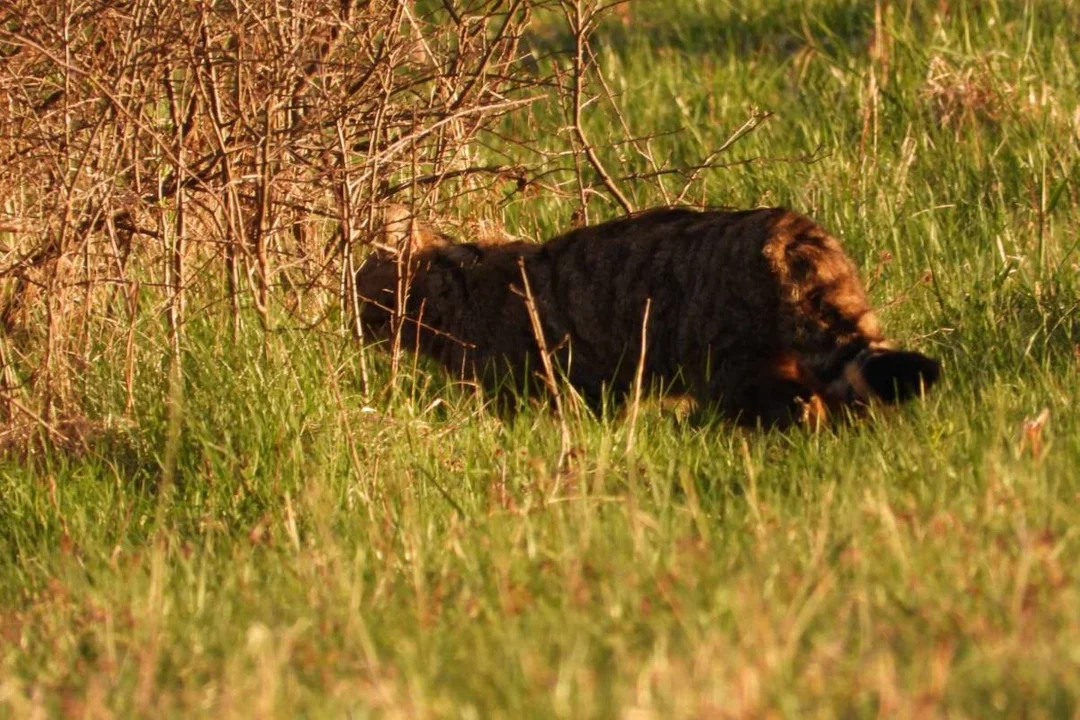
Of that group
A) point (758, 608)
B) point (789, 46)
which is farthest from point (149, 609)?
point (789, 46)

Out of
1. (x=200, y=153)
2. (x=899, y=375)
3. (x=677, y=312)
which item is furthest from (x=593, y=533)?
(x=200, y=153)

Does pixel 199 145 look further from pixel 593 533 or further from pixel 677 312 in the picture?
pixel 593 533

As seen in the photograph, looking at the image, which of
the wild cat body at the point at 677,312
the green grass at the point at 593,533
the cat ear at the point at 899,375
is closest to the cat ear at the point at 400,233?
the wild cat body at the point at 677,312

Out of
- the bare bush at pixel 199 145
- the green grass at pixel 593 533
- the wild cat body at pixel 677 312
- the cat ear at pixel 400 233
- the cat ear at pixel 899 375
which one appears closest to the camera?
the green grass at pixel 593 533

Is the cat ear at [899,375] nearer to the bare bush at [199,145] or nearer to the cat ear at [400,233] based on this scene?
the bare bush at [199,145]

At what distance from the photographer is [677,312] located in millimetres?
5012

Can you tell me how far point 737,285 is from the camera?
15.7ft

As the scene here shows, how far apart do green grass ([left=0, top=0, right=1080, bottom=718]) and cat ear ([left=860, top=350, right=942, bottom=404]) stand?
12 cm

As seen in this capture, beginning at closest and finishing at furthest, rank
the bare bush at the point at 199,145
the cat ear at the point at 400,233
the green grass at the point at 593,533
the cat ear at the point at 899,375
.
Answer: the green grass at the point at 593,533, the cat ear at the point at 899,375, the bare bush at the point at 199,145, the cat ear at the point at 400,233

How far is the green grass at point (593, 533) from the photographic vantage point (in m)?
2.78

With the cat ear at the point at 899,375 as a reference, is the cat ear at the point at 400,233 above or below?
above

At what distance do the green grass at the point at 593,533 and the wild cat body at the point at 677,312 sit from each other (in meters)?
0.18

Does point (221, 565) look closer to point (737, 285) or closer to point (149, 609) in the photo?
point (149, 609)

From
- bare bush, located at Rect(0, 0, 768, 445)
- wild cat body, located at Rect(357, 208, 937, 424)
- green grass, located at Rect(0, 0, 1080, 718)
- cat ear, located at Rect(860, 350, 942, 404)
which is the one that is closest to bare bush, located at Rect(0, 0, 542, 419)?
bare bush, located at Rect(0, 0, 768, 445)
